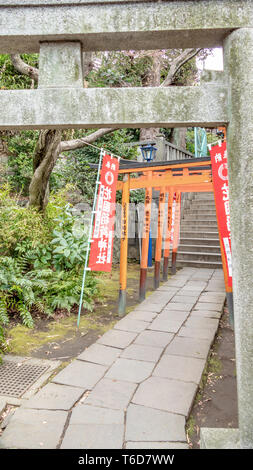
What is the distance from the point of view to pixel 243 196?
2094mm

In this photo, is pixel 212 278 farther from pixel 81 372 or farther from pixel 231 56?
pixel 231 56

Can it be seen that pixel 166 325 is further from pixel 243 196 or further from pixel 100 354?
pixel 243 196

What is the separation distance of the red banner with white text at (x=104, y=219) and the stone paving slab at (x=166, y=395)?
7.42 ft

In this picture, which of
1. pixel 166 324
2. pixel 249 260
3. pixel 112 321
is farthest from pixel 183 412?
pixel 112 321

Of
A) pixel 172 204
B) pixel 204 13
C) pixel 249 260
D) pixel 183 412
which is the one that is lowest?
pixel 183 412

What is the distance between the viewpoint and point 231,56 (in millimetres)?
2121

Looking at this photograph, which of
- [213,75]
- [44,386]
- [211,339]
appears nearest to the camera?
[213,75]

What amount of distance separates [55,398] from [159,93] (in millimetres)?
2909

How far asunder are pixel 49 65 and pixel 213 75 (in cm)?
118

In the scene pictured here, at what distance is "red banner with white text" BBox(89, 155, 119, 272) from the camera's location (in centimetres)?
524

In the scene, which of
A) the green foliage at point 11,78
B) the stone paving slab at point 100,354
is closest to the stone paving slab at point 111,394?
the stone paving slab at point 100,354

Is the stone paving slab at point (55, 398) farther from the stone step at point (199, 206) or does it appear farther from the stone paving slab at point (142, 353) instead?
the stone step at point (199, 206)

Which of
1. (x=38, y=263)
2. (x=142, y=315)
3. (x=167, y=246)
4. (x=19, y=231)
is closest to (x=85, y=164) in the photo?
(x=167, y=246)

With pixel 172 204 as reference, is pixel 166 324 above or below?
below
